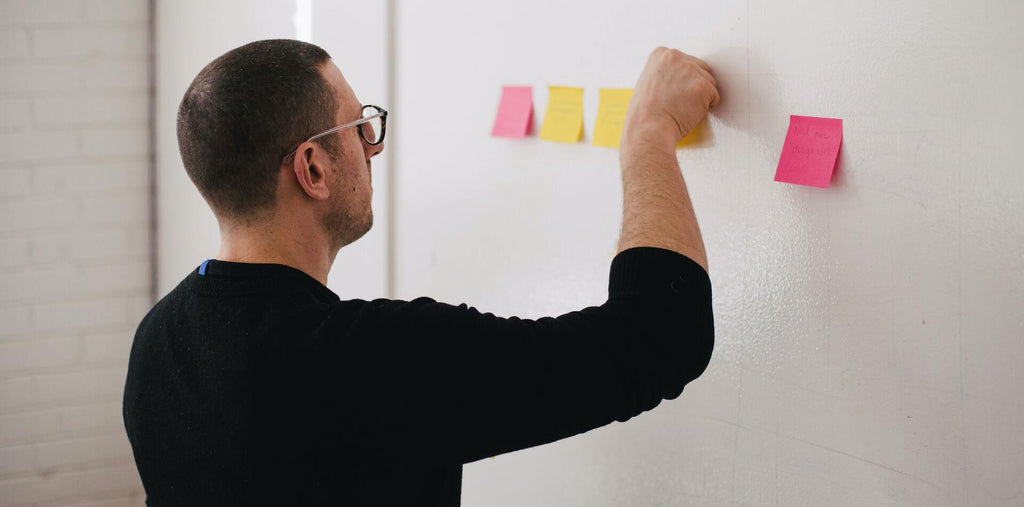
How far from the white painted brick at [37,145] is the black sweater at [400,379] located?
5.76ft

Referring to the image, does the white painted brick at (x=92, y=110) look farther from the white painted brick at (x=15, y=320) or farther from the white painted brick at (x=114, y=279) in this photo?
the white painted brick at (x=15, y=320)

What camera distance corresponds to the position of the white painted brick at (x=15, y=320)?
246cm

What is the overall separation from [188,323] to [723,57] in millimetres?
747

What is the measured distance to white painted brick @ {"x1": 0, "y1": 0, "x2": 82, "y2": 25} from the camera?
7.89 ft

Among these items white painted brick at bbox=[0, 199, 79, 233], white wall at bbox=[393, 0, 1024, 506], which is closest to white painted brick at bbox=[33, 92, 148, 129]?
white painted brick at bbox=[0, 199, 79, 233]

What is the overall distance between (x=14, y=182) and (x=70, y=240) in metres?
0.21

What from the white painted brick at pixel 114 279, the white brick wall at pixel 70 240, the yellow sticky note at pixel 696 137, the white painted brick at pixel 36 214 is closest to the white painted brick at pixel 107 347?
the white brick wall at pixel 70 240

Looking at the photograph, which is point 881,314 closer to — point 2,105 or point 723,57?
point 723,57

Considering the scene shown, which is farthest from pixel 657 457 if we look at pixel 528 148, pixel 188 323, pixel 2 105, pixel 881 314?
pixel 2 105

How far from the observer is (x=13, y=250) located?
8.05 feet

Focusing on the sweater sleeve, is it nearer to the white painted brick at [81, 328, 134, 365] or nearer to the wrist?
the wrist

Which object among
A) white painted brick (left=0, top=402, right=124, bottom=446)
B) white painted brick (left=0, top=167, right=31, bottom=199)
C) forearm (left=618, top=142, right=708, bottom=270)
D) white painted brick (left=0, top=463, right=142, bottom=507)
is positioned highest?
forearm (left=618, top=142, right=708, bottom=270)

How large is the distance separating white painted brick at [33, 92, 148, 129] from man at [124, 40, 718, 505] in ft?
5.29

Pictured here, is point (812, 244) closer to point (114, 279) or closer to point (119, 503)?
point (114, 279)
